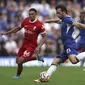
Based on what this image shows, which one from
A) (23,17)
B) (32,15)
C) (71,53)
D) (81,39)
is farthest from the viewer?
(23,17)

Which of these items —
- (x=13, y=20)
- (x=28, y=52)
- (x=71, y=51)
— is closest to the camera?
(x=71, y=51)

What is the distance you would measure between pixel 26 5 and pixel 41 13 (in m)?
1.50

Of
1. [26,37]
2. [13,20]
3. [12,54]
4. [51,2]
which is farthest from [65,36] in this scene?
[51,2]

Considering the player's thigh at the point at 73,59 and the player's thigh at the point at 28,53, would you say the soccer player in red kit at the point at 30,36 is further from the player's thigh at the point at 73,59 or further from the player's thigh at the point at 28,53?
the player's thigh at the point at 73,59

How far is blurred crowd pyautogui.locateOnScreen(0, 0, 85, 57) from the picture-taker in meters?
25.2

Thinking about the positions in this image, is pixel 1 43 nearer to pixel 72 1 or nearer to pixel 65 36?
pixel 72 1

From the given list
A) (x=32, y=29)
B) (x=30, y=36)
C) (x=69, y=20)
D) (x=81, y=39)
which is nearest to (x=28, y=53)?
(x=30, y=36)

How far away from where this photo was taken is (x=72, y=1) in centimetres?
2934

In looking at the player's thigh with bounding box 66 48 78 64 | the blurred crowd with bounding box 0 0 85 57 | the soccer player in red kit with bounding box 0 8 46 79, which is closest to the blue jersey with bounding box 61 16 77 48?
the player's thigh with bounding box 66 48 78 64

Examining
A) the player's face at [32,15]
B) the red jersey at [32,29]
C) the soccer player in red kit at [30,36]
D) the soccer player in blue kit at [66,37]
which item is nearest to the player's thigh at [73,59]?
the soccer player in blue kit at [66,37]

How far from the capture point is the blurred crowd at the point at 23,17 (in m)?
25.2

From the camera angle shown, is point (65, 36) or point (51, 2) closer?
point (65, 36)

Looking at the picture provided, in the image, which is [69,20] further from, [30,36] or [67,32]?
[30,36]

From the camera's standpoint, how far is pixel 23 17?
2689 cm
